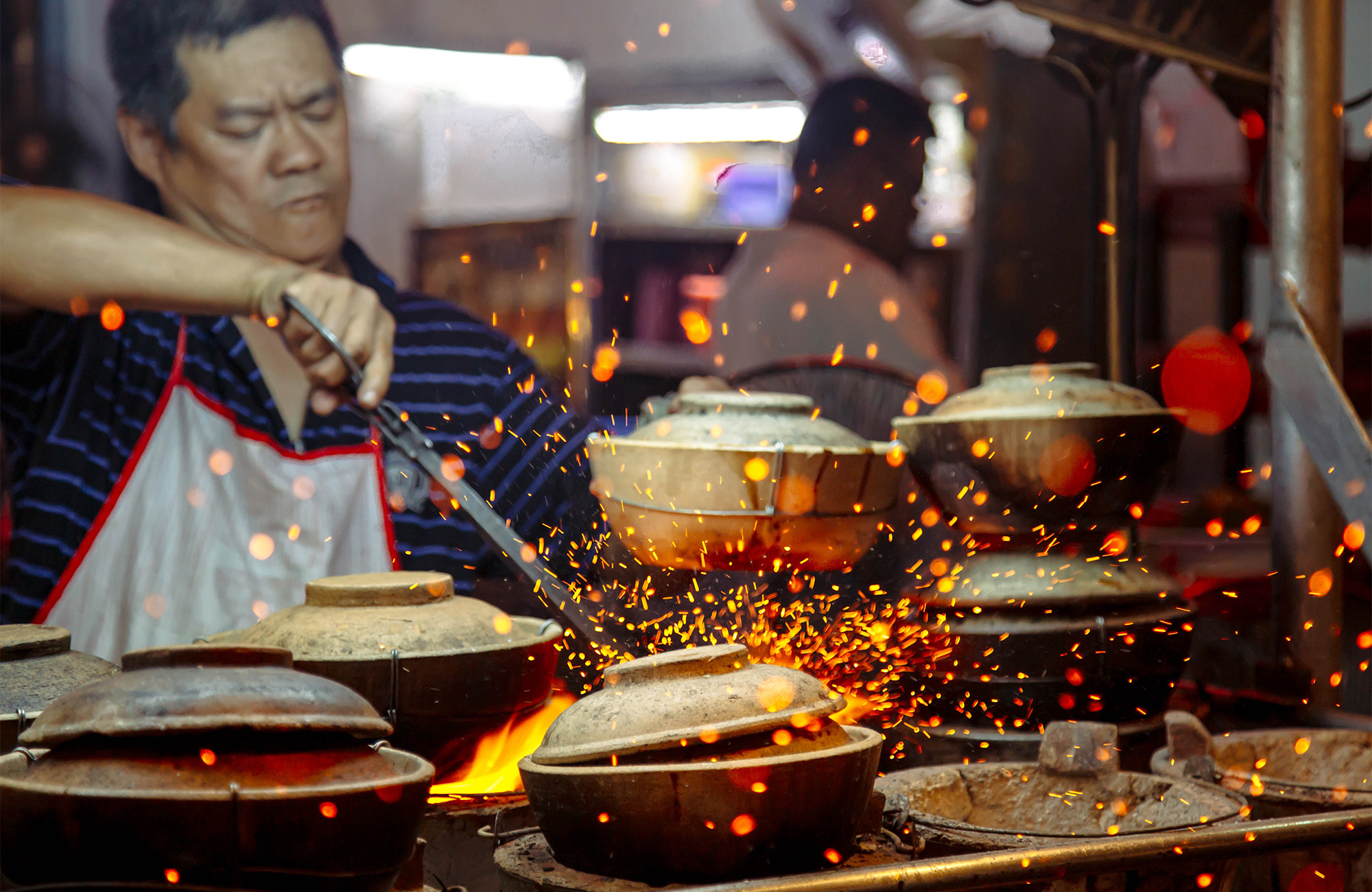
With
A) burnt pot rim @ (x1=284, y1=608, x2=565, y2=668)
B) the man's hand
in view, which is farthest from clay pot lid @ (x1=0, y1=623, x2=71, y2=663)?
the man's hand

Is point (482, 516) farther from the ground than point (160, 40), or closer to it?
closer to it

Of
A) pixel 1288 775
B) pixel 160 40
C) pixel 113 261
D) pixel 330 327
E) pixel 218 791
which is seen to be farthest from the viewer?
pixel 160 40

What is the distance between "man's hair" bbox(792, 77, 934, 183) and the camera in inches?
163

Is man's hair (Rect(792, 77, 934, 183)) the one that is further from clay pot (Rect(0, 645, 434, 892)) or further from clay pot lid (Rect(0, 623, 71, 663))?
clay pot (Rect(0, 645, 434, 892))

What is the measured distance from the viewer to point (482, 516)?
274 cm

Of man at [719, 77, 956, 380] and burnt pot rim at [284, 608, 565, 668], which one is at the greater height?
man at [719, 77, 956, 380]

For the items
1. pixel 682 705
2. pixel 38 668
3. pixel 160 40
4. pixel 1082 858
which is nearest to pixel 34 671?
pixel 38 668

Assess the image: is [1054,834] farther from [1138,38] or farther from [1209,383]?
[1209,383]

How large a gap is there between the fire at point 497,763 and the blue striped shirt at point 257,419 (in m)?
0.79

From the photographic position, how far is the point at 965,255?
4.87 m

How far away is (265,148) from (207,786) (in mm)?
2323

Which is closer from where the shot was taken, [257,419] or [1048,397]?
[1048,397]

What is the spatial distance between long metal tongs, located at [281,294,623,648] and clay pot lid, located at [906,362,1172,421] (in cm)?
88

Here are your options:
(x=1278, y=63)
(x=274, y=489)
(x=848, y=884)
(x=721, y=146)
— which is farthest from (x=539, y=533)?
(x=1278, y=63)
